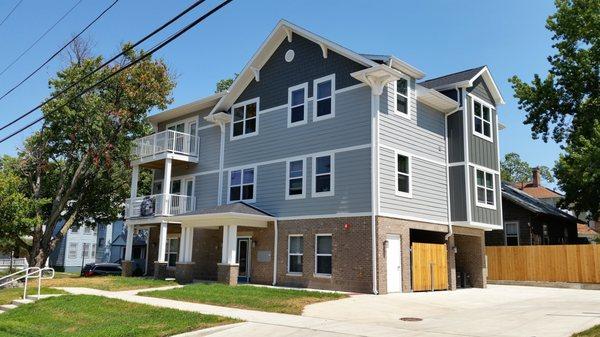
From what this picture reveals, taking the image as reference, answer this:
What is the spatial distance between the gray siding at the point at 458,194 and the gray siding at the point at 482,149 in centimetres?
83

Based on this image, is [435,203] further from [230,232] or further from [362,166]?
[230,232]

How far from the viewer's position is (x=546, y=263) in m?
27.0

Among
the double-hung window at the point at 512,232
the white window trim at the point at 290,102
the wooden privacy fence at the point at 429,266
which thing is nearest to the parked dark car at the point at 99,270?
the white window trim at the point at 290,102

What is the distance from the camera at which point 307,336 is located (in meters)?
10.4

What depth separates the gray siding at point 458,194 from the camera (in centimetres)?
2280

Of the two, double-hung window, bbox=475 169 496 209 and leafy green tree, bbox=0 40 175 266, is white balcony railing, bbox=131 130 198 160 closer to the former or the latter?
leafy green tree, bbox=0 40 175 266

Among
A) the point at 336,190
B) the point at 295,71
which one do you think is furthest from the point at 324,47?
the point at 336,190

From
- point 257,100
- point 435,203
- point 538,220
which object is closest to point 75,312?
point 257,100

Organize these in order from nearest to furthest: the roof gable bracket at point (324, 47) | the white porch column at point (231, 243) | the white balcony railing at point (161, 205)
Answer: the roof gable bracket at point (324, 47)
the white porch column at point (231, 243)
the white balcony railing at point (161, 205)

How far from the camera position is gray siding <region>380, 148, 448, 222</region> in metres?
19.9

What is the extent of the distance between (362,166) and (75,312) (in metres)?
11.0

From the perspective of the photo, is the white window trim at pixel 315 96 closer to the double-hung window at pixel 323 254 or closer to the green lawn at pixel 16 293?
the double-hung window at pixel 323 254

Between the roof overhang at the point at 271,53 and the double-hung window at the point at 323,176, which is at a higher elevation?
the roof overhang at the point at 271,53

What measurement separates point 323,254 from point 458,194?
270 inches
